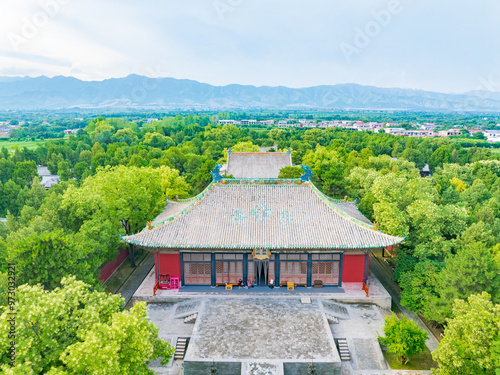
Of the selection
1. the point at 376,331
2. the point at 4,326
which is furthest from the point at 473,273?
the point at 4,326

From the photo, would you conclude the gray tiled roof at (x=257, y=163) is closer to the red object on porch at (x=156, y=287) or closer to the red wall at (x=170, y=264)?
the red wall at (x=170, y=264)

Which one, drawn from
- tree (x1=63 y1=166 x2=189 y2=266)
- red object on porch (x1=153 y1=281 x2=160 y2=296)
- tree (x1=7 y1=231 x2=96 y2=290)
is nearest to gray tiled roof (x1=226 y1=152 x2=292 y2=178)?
tree (x1=63 y1=166 x2=189 y2=266)

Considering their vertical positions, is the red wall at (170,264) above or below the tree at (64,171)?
below

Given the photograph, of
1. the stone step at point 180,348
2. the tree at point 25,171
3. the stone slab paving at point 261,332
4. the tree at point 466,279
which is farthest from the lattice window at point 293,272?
the tree at point 25,171

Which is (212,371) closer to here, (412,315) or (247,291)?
(247,291)

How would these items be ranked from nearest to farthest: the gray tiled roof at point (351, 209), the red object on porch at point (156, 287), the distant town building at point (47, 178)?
1. the red object on porch at point (156, 287)
2. the gray tiled roof at point (351, 209)
3. the distant town building at point (47, 178)

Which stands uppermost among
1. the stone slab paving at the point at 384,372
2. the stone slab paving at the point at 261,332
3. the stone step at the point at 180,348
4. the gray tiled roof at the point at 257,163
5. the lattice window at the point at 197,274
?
the gray tiled roof at the point at 257,163

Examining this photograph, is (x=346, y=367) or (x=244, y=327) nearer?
(x=346, y=367)

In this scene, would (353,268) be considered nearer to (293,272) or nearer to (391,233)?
(391,233)
